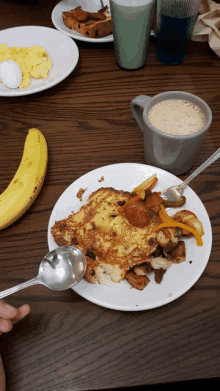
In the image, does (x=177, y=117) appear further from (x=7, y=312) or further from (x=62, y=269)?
(x=7, y=312)

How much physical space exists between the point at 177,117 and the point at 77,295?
66 cm

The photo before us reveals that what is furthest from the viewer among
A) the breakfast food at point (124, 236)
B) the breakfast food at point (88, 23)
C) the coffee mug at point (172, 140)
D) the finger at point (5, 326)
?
the breakfast food at point (88, 23)

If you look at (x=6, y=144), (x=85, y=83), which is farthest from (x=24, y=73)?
(x=6, y=144)

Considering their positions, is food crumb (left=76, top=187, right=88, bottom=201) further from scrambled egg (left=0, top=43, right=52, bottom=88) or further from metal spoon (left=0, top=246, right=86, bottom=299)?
scrambled egg (left=0, top=43, right=52, bottom=88)

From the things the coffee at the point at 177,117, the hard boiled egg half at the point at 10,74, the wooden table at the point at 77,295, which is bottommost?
the wooden table at the point at 77,295

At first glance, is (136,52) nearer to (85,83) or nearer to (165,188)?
(85,83)

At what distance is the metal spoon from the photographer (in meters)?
0.78

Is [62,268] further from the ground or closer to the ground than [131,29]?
closer to the ground

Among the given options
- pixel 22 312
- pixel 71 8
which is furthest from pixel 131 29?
pixel 22 312

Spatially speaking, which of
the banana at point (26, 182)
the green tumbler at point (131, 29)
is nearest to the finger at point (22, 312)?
the banana at point (26, 182)

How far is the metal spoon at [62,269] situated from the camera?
2.55 ft

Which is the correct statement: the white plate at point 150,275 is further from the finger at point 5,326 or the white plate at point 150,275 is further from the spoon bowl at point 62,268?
the finger at point 5,326

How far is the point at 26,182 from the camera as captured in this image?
97cm

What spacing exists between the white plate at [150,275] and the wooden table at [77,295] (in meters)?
0.07
